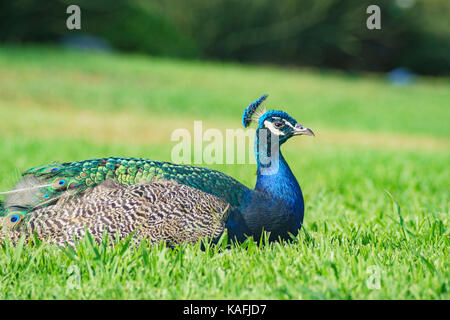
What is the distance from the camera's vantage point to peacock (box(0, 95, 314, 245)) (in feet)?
10.7

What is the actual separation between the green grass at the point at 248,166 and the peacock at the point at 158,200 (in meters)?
0.12

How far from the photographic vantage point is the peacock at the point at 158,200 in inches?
129

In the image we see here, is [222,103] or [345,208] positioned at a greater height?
[222,103]

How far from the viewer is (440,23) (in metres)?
28.2

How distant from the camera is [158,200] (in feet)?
10.8

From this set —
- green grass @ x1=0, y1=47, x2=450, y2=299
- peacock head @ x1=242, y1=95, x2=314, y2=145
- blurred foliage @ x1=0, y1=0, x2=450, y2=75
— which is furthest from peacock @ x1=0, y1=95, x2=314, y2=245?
blurred foliage @ x1=0, y1=0, x2=450, y2=75

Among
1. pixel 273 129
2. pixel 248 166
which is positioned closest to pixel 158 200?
pixel 273 129

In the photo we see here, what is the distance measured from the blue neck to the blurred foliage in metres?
20.1

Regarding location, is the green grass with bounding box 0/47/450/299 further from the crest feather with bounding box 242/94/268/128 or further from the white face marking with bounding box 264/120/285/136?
the crest feather with bounding box 242/94/268/128

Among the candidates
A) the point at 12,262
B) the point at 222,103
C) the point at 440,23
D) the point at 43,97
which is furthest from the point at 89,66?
the point at 440,23

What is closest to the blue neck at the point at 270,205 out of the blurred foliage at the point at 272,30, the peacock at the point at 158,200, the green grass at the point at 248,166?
the peacock at the point at 158,200
